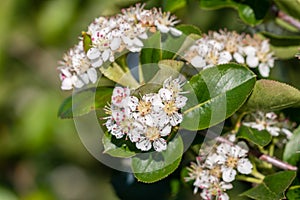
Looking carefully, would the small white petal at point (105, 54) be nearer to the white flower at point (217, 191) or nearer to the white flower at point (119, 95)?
the white flower at point (119, 95)

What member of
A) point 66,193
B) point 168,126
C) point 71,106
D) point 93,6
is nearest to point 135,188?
point 71,106

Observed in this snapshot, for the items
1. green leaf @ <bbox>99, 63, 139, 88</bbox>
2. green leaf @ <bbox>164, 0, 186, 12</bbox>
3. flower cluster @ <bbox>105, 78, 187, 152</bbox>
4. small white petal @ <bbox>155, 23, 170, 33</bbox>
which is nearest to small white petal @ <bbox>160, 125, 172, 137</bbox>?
flower cluster @ <bbox>105, 78, 187, 152</bbox>

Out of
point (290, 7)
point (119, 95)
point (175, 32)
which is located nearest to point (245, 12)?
point (290, 7)

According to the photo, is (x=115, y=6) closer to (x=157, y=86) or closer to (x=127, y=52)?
(x=127, y=52)

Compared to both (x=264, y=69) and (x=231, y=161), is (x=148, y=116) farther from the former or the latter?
(x=264, y=69)

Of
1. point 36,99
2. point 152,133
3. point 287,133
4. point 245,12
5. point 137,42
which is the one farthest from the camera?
point 36,99

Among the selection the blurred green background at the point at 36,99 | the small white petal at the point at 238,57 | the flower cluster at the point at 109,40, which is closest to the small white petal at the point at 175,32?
the flower cluster at the point at 109,40
